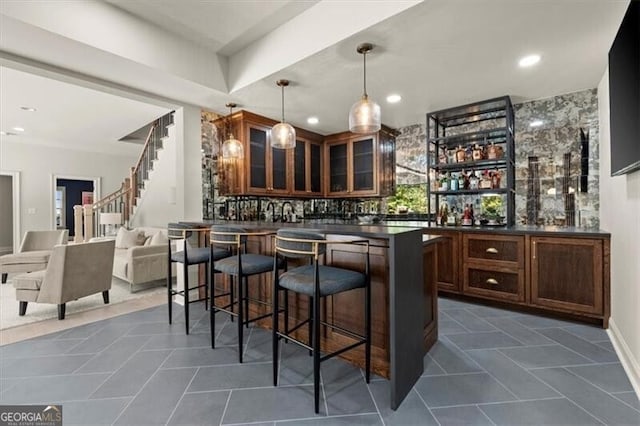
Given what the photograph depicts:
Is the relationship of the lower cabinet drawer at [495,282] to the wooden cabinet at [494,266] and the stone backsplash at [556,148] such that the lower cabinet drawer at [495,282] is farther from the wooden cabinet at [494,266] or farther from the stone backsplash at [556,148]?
the stone backsplash at [556,148]

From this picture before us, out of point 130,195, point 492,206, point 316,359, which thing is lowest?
point 316,359

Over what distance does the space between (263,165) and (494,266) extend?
3.22m

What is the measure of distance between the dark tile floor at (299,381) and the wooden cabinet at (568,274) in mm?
244

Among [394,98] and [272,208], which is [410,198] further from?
[272,208]

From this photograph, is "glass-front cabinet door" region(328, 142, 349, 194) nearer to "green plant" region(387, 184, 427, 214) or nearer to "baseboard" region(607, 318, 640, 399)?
"green plant" region(387, 184, 427, 214)

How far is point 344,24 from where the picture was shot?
2.26m

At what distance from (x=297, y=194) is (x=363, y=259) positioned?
2.87 metres

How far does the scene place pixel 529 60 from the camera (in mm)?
2656

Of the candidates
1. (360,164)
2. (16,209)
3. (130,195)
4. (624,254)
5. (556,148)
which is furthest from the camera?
(16,209)

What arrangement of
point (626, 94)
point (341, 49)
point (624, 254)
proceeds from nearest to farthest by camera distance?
point (626, 94), point (624, 254), point (341, 49)

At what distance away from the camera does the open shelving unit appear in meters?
3.54

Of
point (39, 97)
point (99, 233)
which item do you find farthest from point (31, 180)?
point (39, 97)

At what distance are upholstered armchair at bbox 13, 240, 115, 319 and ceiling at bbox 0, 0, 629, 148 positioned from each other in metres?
1.82

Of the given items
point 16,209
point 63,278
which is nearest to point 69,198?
point 16,209
